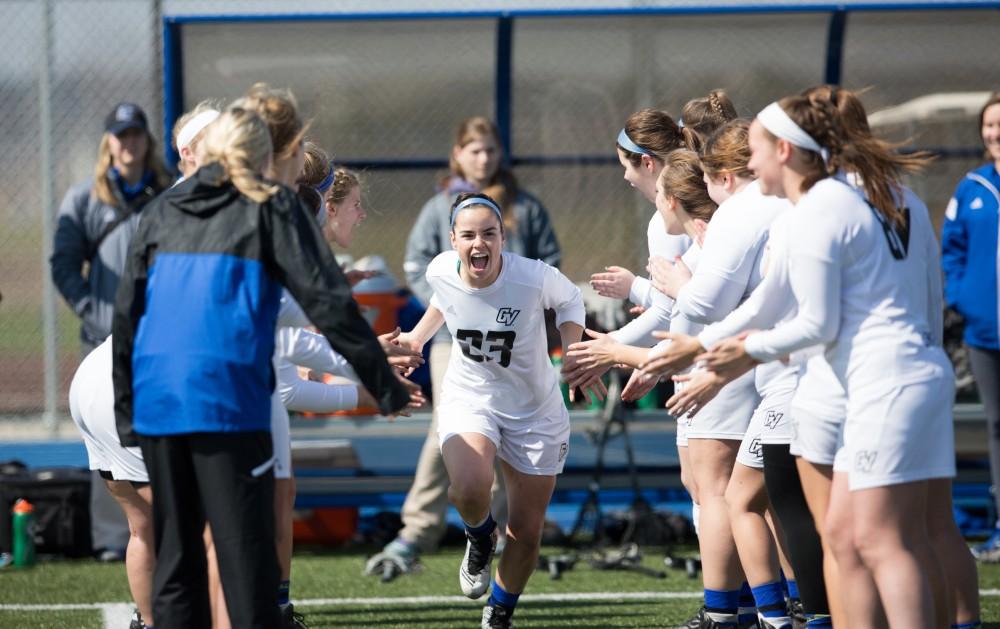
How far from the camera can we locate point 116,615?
18.6 ft

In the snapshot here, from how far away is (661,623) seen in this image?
214 inches

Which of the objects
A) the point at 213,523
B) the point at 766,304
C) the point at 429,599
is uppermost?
the point at 766,304

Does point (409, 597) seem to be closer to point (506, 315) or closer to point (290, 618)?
point (290, 618)

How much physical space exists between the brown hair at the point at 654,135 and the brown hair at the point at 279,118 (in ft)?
5.41

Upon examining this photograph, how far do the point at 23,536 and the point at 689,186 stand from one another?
4.28 m

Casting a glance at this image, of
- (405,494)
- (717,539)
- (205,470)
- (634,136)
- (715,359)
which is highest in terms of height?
(634,136)

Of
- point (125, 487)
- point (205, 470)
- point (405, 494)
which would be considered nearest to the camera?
point (205, 470)

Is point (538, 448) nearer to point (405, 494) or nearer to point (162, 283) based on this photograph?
point (162, 283)

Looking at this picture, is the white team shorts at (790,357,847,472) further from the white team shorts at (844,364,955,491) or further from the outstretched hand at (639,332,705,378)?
the outstretched hand at (639,332,705,378)

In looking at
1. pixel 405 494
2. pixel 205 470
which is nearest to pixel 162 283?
pixel 205 470

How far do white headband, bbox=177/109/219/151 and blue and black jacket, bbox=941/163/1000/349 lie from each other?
4052mm

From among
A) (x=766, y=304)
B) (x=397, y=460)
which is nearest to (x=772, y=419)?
Result: (x=766, y=304)

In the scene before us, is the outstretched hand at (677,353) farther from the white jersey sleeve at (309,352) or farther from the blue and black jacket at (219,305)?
the white jersey sleeve at (309,352)

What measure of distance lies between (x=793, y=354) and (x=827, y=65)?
4994 millimetres
